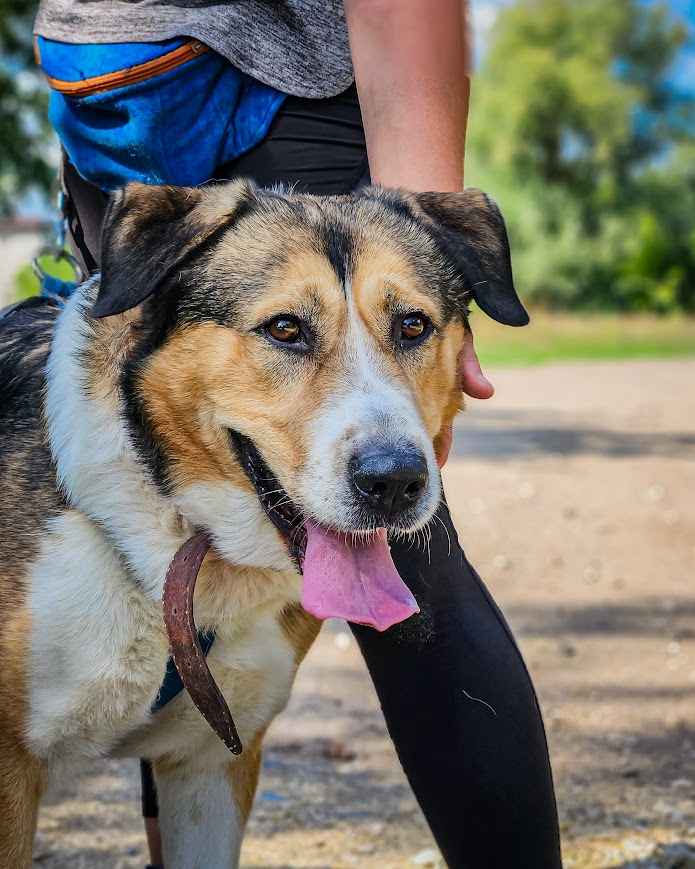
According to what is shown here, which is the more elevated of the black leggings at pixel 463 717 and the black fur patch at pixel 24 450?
the black fur patch at pixel 24 450

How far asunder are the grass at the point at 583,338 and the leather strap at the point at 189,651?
16682 mm

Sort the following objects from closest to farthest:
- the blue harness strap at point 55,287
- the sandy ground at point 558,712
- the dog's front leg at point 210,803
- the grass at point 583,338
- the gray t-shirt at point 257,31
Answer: the gray t-shirt at point 257,31 < the dog's front leg at point 210,803 < the blue harness strap at point 55,287 < the sandy ground at point 558,712 < the grass at point 583,338

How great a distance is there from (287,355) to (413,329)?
0.30m

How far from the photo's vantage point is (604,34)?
47.4 metres

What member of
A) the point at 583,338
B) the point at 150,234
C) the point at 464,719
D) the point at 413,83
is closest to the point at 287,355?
the point at 150,234

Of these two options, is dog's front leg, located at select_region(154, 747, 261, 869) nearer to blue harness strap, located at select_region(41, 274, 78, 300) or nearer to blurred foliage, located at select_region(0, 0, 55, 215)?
blue harness strap, located at select_region(41, 274, 78, 300)

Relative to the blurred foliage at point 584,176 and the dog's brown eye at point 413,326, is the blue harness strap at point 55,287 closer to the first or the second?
the dog's brown eye at point 413,326

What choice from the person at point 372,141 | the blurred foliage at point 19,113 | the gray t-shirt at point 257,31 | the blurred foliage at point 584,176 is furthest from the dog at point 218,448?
the blurred foliage at point 584,176

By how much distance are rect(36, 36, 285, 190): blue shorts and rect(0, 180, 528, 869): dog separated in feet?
0.69

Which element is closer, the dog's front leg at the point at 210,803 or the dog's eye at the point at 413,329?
the dog's eye at the point at 413,329

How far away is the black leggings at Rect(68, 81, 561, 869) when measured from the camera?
2391 mm

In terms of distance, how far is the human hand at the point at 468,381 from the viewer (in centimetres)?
251

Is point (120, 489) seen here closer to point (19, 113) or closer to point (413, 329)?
point (413, 329)

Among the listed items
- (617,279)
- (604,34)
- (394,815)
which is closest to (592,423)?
(394,815)
